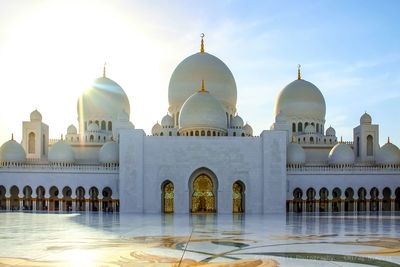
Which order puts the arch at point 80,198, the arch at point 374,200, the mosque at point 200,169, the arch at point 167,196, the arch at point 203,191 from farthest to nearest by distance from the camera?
1. the arch at point 374,200
2. the arch at point 80,198
3. the arch at point 203,191
4. the arch at point 167,196
5. the mosque at point 200,169

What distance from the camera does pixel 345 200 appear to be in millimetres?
27672

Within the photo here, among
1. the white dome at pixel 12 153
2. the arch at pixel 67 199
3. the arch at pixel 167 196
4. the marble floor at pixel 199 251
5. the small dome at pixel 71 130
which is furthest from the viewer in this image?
the small dome at pixel 71 130

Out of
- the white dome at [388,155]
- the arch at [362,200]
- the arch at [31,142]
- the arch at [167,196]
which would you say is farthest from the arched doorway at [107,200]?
the white dome at [388,155]

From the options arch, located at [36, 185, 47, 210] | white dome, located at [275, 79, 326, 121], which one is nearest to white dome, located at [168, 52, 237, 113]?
white dome, located at [275, 79, 326, 121]

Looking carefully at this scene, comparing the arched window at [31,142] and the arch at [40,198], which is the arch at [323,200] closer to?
the arch at [40,198]

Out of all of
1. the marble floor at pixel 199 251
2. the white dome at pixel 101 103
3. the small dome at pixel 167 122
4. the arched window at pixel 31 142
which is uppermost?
the white dome at pixel 101 103

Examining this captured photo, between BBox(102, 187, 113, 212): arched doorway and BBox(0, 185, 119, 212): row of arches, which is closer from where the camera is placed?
BBox(0, 185, 119, 212): row of arches

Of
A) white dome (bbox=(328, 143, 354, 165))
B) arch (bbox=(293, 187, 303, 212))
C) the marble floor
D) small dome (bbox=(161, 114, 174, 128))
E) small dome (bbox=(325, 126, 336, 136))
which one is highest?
small dome (bbox=(161, 114, 174, 128))

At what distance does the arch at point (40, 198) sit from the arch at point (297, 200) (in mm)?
13096

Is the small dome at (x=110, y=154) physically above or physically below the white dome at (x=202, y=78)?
below

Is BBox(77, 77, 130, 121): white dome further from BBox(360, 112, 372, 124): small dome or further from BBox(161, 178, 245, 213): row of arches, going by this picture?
BBox(360, 112, 372, 124): small dome

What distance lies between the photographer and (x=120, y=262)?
5.88m

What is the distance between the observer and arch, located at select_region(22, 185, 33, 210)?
2692cm

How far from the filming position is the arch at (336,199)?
27672 millimetres
